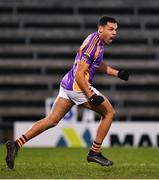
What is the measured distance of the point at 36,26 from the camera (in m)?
23.2

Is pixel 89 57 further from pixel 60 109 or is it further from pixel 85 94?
pixel 60 109

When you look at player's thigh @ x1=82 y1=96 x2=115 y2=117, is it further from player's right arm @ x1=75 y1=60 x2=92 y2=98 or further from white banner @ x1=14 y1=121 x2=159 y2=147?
white banner @ x1=14 y1=121 x2=159 y2=147

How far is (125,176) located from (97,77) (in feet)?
52.0

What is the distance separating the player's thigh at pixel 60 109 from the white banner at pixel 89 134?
29.3 ft

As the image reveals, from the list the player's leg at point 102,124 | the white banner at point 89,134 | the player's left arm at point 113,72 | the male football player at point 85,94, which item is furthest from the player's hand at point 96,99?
the white banner at point 89,134

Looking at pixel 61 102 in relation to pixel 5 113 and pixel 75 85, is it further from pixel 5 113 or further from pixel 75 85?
pixel 5 113

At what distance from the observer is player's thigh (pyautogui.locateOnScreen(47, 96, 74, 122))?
6512 mm

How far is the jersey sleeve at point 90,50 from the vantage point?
254 inches

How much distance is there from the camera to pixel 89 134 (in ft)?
51.4

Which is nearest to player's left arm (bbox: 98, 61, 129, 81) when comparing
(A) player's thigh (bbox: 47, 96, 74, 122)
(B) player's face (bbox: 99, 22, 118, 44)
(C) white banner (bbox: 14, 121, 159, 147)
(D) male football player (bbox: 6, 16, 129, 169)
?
(D) male football player (bbox: 6, 16, 129, 169)

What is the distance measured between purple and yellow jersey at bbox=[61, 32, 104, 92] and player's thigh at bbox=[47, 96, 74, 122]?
5.8 inches

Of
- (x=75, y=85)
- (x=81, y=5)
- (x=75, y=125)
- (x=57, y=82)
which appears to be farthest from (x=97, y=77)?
(x=75, y=85)

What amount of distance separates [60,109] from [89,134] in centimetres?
920

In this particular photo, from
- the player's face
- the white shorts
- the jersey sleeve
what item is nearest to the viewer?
the jersey sleeve
